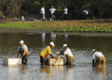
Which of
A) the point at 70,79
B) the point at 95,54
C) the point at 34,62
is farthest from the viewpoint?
the point at 34,62

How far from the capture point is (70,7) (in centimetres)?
4794

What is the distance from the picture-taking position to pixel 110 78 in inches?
450

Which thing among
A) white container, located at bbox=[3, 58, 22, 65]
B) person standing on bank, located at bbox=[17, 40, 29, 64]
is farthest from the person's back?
white container, located at bbox=[3, 58, 22, 65]

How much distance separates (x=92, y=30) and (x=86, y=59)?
51.0ft

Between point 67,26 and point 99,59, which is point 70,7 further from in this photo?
point 99,59

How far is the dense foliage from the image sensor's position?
1780 inches

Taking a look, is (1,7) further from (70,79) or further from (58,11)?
(70,79)

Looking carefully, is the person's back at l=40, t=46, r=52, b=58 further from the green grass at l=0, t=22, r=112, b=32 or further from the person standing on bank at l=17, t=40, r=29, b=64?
the green grass at l=0, t=22, r=112, b=32

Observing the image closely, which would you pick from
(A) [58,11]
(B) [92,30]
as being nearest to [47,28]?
(B) [92,30]

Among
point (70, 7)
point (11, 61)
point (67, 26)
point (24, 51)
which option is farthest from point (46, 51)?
point (70, 7)

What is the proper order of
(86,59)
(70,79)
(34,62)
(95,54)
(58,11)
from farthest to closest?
(58,11)
(86,59)
(34,62)
(95,54)
(70,79)

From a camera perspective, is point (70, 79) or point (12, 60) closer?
point (70, 79)

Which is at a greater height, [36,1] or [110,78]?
[36,1]

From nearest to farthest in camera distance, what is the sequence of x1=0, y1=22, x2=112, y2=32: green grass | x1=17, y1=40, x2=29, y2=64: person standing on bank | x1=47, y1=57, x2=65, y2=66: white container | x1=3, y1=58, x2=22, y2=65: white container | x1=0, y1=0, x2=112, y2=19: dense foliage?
x1=3, y1=58, x2=22, y2=65: white container → x1=47, y1=57, x2=65, y2=66: white container → x1=17, y1=40, x2=29, y2=64: person standing on bank → x1=0, y1=22, x2=112, y2=32: green grass → x1=0, y1=0, x2=112, y2=19: dense foliage
